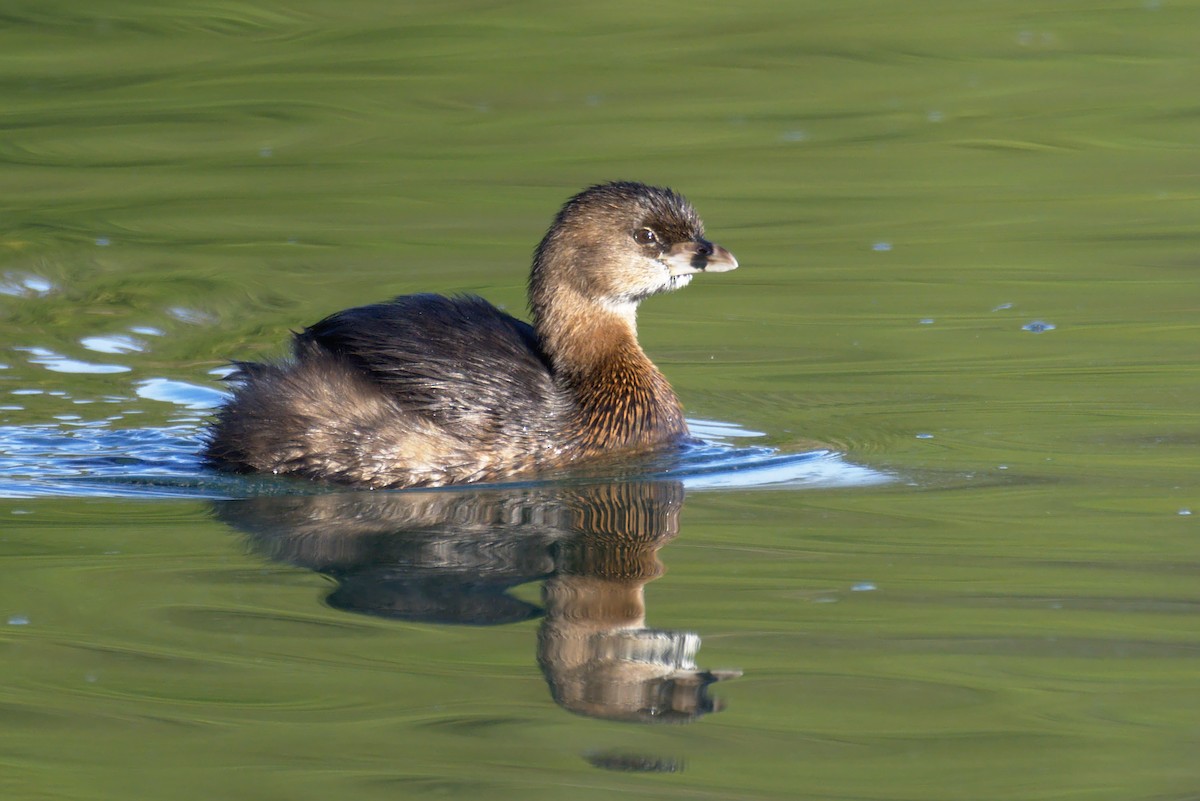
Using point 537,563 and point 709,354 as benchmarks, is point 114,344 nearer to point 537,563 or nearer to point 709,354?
point 709,354

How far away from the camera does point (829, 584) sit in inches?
→ 246

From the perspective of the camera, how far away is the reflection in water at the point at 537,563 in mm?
5562

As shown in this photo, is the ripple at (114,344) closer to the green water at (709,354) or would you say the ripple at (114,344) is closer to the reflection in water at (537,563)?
the green water at (709,354)

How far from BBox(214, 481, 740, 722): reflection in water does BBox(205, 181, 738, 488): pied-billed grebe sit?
25cm

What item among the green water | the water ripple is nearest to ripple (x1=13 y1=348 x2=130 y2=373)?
the green water

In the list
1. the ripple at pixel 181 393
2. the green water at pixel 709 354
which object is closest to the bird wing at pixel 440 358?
the green water at pixel 709 354

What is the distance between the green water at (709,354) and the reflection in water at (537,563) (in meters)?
0.08

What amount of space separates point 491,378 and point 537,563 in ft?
5.27

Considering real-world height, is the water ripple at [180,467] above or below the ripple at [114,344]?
below

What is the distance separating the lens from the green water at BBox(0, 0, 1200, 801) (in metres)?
5.11

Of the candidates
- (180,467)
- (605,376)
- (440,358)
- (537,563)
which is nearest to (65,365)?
(180,467)

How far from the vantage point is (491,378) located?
8031mm

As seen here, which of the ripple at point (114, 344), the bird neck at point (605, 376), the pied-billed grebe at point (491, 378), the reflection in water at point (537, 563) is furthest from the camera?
the ripple at point (114, 344)

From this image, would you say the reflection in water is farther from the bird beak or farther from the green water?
the bird beak
